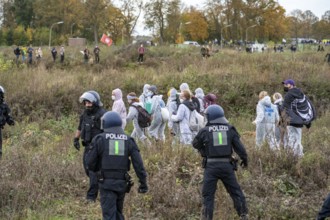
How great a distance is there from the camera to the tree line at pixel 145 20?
155 feet

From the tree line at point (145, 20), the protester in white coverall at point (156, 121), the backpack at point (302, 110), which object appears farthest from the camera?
the tree line at point (145, 20)

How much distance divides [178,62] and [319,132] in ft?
57.3

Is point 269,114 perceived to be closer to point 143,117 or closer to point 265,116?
point 265,116

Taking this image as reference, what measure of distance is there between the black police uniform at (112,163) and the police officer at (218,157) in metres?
1.11

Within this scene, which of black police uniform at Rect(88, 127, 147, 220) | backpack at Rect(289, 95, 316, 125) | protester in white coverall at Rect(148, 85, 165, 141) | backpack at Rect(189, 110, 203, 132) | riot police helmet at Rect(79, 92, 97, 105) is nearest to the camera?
black police uniform at Rect(88, 127, 147, 220)

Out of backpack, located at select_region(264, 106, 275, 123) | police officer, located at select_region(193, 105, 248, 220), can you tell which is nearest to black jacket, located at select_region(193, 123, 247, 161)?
police officer, located at select_region(193, 105, 248, 220)

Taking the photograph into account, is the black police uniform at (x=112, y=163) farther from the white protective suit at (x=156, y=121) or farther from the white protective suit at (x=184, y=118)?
the white protective suit at (x=156, y=121)

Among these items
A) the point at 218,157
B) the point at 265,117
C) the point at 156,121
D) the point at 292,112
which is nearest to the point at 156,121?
the point at 156,121

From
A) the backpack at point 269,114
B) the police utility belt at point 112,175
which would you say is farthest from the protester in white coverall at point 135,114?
the police utility belt at point 112,175

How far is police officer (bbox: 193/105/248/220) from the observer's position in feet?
21.5

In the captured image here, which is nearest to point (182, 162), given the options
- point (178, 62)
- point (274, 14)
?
point (178, 62)

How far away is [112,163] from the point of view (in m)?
5.85

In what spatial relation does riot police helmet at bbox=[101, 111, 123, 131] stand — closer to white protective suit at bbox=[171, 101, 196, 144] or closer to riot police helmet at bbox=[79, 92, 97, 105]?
riot police helmet at bbox=[79, 92, 97, 105]

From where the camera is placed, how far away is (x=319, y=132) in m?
13.2
